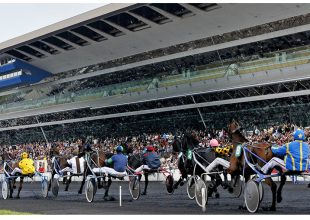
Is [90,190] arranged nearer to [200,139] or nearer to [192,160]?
[192,160]

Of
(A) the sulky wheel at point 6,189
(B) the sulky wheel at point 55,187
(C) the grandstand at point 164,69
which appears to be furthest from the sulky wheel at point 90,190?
(C) the grandstand at point 164,69

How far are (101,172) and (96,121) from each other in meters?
39.8

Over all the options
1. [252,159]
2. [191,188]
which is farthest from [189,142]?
[252,159]

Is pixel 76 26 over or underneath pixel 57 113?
over

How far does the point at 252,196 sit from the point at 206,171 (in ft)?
12.0

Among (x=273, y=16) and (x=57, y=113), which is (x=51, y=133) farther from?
(x=273, y=16)

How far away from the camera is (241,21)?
44.0 m

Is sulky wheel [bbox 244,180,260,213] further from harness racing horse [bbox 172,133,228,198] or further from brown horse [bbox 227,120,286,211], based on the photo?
harness racing horse [bbox 172,133,228,198]

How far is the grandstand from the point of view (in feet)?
132

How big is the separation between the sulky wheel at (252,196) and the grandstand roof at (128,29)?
27254 mm

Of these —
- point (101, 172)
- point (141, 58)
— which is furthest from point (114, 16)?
point (101, 172)

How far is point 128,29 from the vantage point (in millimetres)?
52094

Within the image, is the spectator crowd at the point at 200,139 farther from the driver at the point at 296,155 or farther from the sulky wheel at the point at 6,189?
the driver at the point at 296,155

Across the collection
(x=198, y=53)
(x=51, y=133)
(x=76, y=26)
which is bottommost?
(x=51, y=133)
